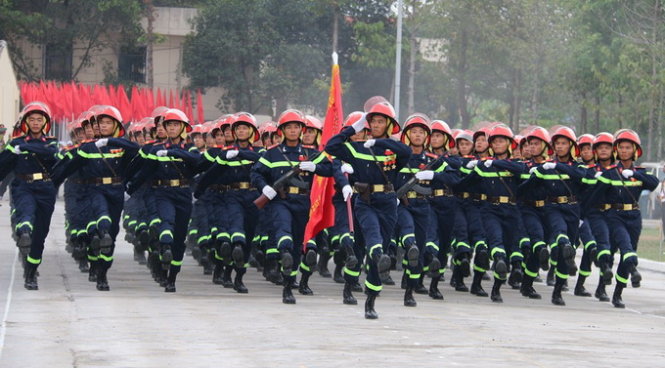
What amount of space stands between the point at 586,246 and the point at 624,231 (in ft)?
3.37

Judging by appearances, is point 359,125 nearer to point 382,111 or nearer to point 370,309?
point 382,111

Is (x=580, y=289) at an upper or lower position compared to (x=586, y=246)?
lower

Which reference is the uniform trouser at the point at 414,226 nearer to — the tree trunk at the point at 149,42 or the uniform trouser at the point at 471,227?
the uniform trouser at the point at 471,227

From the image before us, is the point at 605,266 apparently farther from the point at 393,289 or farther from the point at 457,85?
the point at 457,85

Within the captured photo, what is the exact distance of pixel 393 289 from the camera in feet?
60.3

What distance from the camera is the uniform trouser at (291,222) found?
52.6 feet

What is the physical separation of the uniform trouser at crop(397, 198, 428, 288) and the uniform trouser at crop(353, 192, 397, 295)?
1.63ft

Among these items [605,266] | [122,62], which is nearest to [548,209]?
[605,266]

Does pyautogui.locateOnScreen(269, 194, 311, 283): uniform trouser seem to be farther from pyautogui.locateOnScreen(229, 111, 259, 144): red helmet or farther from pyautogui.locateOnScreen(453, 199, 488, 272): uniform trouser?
pyautogui.locateOnScreen(453, 199, 488, 272): uniform trouser

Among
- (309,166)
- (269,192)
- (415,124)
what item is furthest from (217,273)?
(309,166)

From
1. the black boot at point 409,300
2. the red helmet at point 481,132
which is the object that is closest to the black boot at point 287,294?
the black boot at point 409,300

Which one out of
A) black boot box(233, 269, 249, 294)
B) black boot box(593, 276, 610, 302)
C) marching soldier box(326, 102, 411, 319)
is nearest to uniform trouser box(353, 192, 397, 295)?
marching soldier box(326, 102, 411, 319)

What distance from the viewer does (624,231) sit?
17328 mm

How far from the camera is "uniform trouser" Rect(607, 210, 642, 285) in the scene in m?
17.2
